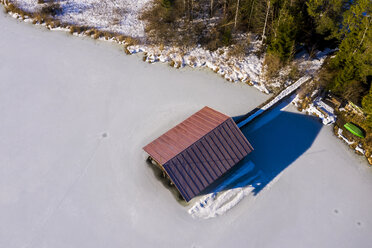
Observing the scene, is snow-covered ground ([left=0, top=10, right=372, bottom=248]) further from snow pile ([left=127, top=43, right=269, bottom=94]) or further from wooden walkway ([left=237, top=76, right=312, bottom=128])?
snow pile ([left=127, top=43, right=269, bottom=94])

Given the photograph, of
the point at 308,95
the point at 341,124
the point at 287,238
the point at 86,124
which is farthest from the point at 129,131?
the point at 341,124

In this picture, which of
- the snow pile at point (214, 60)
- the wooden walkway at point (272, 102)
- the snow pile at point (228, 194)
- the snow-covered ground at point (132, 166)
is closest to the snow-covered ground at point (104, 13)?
the snow pile at point (214, 60)

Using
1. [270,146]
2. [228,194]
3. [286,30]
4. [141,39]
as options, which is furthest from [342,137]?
[141,39]

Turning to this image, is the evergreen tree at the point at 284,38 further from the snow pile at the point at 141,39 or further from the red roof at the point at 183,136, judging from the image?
the red roof at the point at 183,136

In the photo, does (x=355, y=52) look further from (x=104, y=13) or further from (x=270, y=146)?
(x=104, y=13)

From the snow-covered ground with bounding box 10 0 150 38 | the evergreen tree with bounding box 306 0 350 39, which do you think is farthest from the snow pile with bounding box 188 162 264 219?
the snow-covered ground with bounding box 10 0 150 38

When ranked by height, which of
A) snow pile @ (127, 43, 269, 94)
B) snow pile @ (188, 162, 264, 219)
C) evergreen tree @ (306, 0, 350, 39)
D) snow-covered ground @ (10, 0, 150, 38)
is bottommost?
snow pile @ (188, 162, 264, 219)

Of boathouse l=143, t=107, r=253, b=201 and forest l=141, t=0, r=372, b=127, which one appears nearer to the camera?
boathouse l=143, t=107, r=253, b=201
